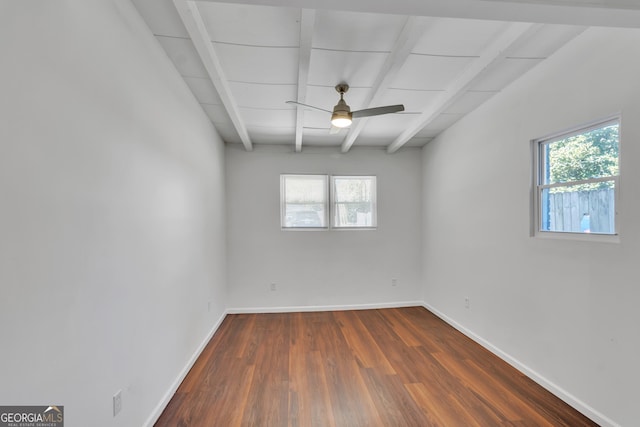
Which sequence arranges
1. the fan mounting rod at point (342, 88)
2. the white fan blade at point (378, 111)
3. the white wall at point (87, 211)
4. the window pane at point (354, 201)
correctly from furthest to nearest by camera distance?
the window pane at point (354, 201) < the fan mounting rod at point (342, 88) < the white fan blade at point (378, 111) < the white wall at point (87, 211)

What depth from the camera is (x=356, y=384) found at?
224 centimetres

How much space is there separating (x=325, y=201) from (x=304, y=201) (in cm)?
34

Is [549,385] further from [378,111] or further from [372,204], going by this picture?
[372,204]

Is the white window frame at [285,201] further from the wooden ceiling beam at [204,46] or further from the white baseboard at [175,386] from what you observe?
the white baseboard at [175,386]

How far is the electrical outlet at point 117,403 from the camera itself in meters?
1.41

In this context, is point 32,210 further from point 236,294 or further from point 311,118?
point 236,294

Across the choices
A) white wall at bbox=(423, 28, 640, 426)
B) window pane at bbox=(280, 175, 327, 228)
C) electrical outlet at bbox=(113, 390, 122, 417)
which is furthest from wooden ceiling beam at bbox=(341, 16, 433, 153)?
electrical outlet at bbox=(113, 390, 122, 417)

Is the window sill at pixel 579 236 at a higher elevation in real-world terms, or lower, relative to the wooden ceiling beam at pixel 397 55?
lower

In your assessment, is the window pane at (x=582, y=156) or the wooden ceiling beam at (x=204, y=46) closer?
the wooden ceiling beam at (x=204, y=46)

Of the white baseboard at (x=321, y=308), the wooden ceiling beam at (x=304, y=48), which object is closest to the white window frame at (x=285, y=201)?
the white baseboard at (x=321, y=308)

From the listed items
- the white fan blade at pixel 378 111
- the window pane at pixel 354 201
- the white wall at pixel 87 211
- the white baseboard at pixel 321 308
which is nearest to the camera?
the white wall at pixel 87 211

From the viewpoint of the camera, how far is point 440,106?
8.87ft

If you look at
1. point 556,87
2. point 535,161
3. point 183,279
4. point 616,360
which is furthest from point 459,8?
point 183,279

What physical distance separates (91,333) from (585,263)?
308 cm
